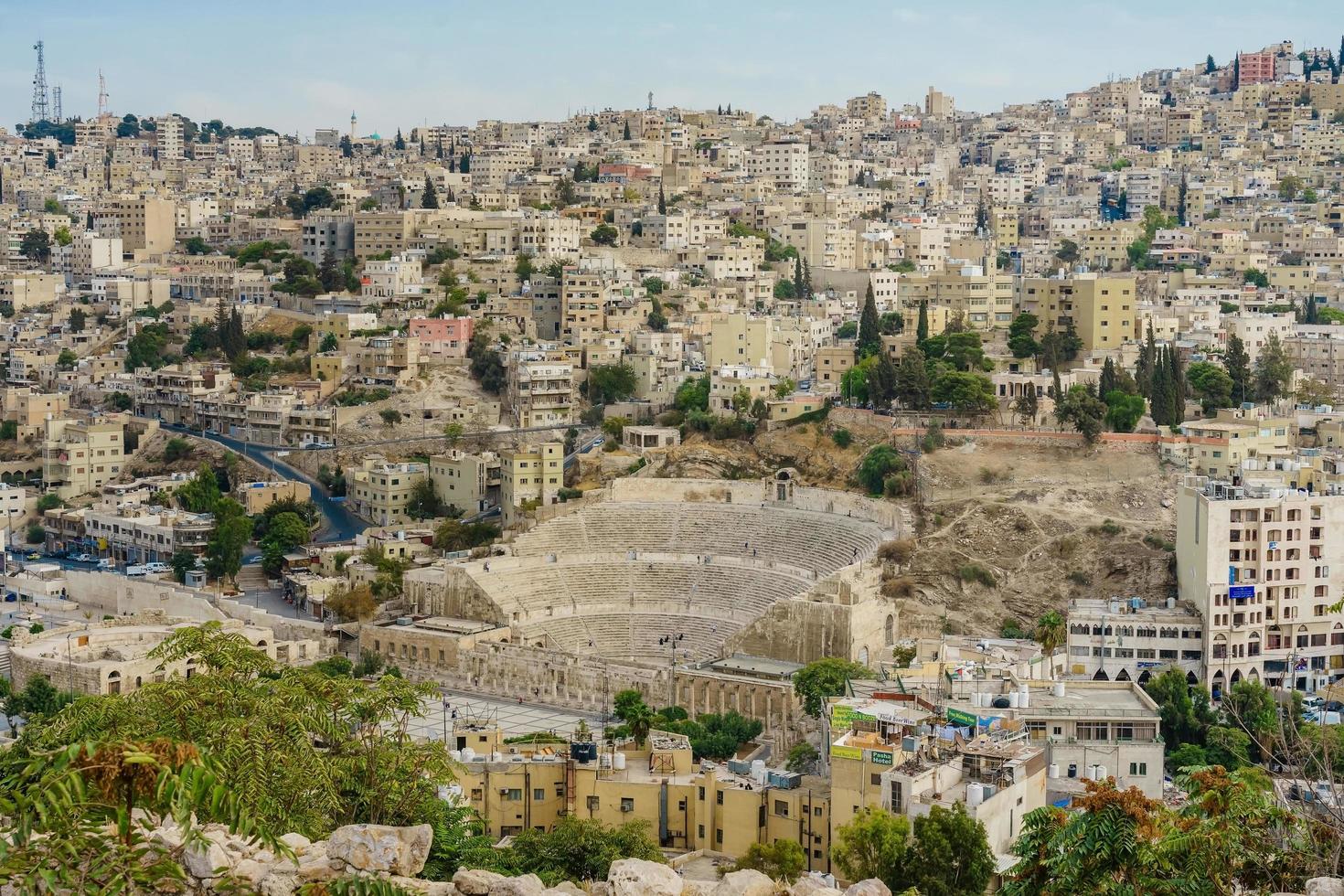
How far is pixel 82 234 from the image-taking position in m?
91.3

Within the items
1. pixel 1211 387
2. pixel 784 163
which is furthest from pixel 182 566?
pixel 784 163

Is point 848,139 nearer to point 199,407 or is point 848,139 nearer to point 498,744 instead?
point 199,407

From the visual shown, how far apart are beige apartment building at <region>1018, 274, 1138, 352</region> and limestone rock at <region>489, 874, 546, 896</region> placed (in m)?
50.9

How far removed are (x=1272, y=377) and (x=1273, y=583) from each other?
16.3 metres

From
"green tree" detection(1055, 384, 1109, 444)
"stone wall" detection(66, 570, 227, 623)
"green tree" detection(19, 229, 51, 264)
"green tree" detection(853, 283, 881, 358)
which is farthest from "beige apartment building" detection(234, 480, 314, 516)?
"green tree" detection(19, 229, 51, 264)

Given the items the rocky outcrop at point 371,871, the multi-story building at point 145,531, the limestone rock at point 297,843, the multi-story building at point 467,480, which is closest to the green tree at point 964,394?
the multi-story building at point 467,480

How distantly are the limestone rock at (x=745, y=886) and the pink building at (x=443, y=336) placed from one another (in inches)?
2176

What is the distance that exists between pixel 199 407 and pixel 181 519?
11.0m

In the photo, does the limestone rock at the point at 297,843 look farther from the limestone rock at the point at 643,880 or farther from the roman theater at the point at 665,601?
the roman theater at the point at 665,601

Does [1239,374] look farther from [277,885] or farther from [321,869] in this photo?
A: [277,885]

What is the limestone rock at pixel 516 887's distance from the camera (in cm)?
1246

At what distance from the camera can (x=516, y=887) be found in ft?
41.1

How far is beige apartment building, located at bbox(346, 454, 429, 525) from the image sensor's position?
191ft

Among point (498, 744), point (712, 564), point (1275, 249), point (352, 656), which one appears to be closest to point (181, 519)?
point (352, 656)
